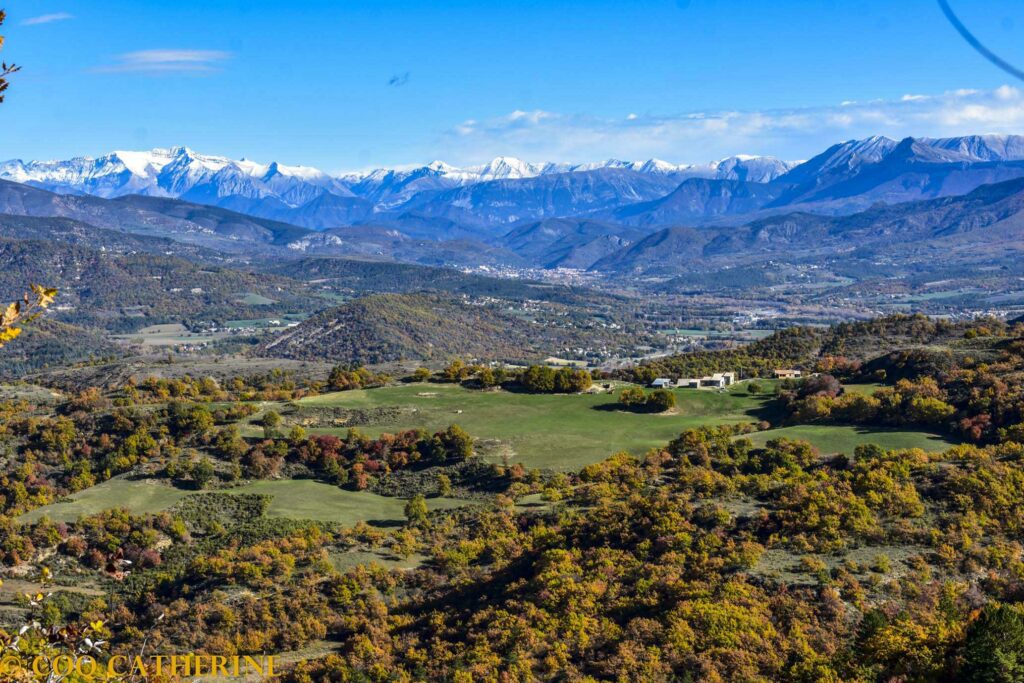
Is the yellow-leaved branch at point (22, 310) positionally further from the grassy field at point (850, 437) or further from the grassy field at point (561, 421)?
the grassy field at point (561, 421)

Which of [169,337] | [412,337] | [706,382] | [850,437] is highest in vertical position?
[850,437]

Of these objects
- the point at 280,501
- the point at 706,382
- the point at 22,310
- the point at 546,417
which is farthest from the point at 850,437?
the point at 22,310

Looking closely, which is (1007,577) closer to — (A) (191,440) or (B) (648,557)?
(B) (648,557)

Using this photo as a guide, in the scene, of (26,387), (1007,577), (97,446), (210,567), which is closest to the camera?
(1007,577)

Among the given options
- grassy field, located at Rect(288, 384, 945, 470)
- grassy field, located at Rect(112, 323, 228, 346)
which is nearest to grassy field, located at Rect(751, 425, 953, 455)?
grassy field, located at Rect(288, 384, 945, 470)

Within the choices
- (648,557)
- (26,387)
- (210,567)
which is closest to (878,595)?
(648,557)

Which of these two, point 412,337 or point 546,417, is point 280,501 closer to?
point 546,417

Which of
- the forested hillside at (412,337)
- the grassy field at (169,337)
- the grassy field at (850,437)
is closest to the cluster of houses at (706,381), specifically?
the grassy field at (850,437)
